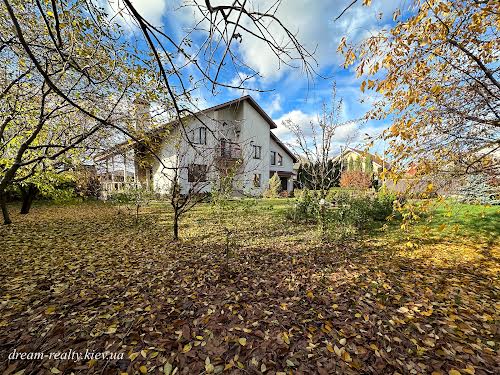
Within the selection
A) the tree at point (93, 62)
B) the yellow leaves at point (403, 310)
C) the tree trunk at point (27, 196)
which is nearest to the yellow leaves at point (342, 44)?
the tree at point (93, 62)

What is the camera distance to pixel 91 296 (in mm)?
3254

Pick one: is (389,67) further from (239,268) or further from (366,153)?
(239,268)

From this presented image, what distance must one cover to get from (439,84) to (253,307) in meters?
4.52

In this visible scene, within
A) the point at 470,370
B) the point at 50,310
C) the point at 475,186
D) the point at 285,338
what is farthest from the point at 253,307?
the point at 475,186

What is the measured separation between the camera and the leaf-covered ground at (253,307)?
7.22 feet

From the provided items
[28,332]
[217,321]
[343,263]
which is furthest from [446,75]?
[28,332]

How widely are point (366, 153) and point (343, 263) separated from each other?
2.33 meters

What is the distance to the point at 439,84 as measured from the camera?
139 inches

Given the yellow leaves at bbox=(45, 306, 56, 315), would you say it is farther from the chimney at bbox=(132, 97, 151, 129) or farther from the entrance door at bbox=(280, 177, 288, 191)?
the entrance door at bbox=(280, 177, 288, 191)

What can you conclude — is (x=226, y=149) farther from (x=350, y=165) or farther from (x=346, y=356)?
(x=350, y=165)

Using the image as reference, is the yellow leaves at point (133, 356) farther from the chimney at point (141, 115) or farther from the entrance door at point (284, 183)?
the entrance door at point (284, 183)

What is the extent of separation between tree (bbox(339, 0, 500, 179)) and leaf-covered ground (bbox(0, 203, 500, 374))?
2154mm

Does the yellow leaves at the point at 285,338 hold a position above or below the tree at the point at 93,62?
below

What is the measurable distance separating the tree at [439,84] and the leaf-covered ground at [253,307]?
2.15m
